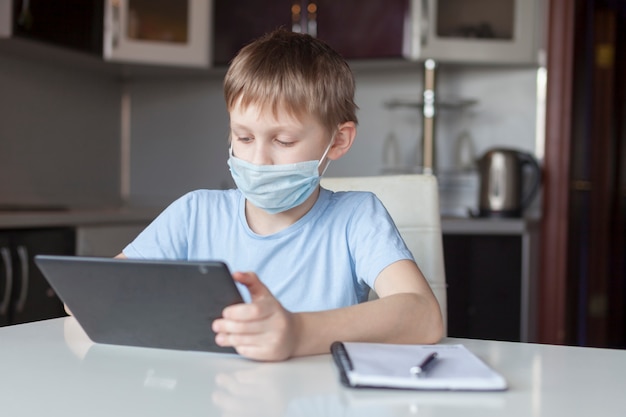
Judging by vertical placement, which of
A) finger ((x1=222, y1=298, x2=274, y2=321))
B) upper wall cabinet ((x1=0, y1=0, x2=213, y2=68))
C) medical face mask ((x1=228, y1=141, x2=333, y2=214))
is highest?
upper wall cabinet ((x1=0, y1=0, x2=213, y2=68))

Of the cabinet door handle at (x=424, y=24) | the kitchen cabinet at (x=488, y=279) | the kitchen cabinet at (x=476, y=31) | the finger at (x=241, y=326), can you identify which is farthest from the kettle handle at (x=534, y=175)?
the finger at (x=241, y=326)

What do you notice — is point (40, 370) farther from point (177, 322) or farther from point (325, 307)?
point (325, 307)

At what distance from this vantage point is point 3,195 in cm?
292

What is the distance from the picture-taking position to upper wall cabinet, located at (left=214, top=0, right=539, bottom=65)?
3.00 m

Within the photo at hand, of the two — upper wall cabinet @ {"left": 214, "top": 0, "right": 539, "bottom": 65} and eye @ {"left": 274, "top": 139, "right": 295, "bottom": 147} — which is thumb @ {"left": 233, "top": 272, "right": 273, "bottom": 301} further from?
upper wall cabinet @ {"left": 214, "top": 0, "right": 539, "bottom": 65}

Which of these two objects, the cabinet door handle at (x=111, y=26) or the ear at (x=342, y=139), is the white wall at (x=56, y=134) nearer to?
the cabinet door handle at (x=111, y=26)

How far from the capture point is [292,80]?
3.70 feet

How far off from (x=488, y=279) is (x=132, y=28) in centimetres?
161

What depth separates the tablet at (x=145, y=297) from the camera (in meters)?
0.80

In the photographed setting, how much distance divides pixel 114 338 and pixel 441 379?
0.40m

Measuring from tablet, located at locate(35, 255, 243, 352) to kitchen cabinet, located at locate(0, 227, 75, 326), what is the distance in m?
1.52

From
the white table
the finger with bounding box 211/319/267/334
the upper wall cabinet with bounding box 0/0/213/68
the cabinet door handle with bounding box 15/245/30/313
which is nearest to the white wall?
the upper wall cabinet with bounding box 0/0/213/68

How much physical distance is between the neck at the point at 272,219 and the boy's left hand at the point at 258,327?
39 centimetres

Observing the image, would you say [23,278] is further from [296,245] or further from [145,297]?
[145,297]
